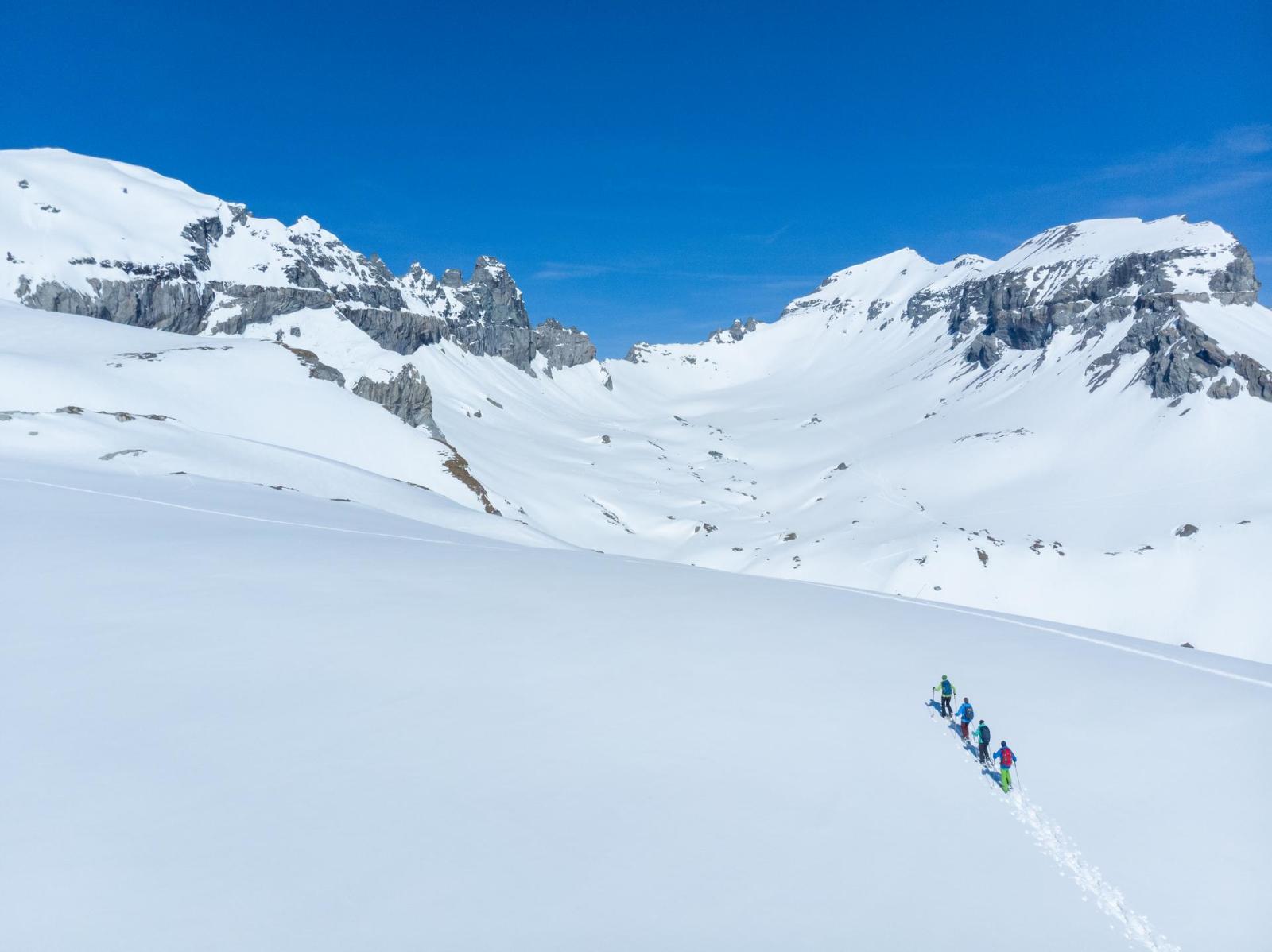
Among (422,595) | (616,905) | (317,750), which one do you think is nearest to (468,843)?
(616,905)

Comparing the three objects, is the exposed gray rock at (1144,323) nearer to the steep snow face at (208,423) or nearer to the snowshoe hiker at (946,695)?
the steep snow face at (208,423)

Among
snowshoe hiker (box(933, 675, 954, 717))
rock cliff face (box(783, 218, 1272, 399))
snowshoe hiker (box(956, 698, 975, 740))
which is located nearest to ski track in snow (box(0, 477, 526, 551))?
snowshoe hiker (box(933, 675, 954, 717))

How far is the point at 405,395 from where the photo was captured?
3595 inches

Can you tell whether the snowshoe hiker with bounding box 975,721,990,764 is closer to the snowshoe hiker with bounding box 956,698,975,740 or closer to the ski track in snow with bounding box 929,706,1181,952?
the snowshoe hiker with bounding box 956,698,975,740

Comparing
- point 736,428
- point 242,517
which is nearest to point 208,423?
point 242,517

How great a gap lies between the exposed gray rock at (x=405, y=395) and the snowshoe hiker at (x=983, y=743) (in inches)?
3196

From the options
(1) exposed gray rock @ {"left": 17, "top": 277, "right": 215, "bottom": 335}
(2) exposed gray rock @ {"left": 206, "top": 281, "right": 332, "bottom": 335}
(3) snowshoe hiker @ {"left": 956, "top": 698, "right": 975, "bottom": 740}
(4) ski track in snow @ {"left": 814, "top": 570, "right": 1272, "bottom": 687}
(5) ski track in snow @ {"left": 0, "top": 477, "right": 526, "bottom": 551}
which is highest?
(2) exposed gray rock @ {"left": 206, "top": 281, "right": 332, "bottom": 335}

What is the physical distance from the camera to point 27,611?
1492cm

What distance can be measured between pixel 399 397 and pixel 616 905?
8727 cm

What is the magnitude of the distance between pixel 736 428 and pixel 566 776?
626 ft

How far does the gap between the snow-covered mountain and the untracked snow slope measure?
894 inches

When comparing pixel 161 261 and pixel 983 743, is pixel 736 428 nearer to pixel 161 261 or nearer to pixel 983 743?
pixel 161 261

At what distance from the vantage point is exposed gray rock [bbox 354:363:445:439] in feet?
290

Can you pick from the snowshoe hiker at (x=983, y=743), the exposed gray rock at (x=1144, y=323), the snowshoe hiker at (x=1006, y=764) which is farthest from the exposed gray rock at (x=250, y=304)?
the exposed gray rock at (x=1144, y=323)
